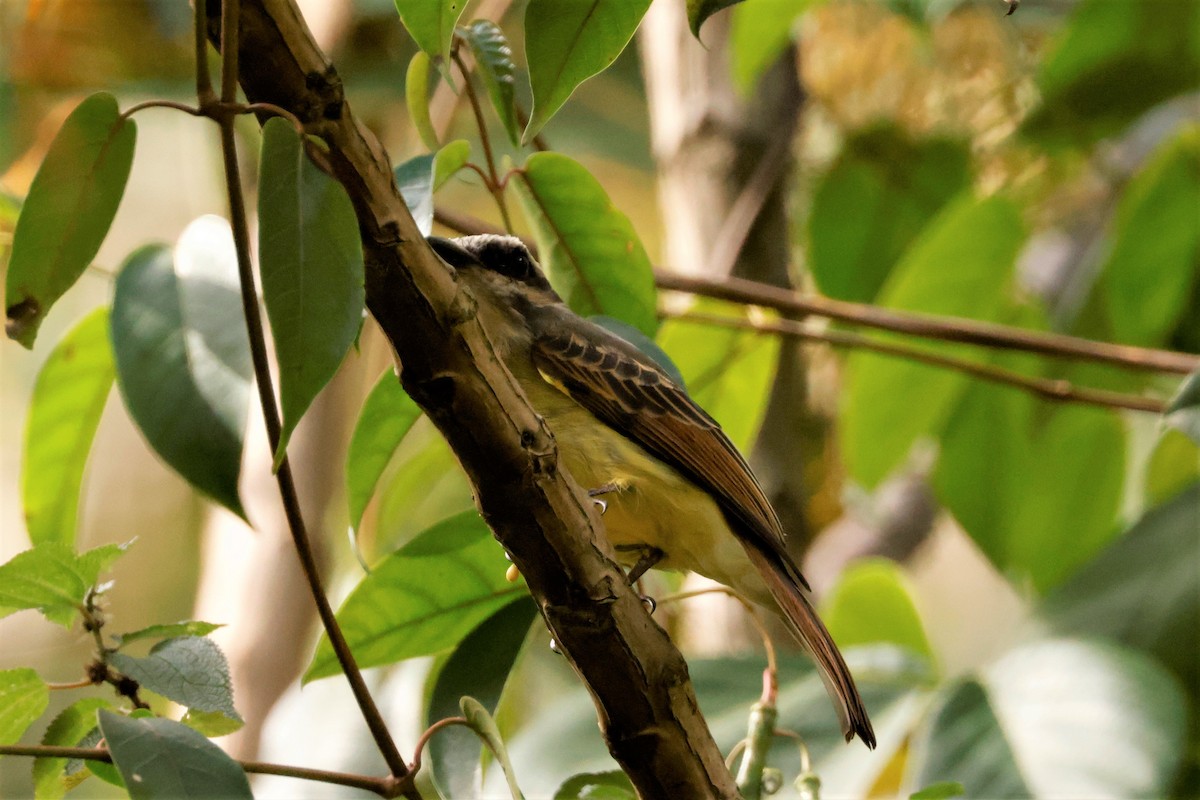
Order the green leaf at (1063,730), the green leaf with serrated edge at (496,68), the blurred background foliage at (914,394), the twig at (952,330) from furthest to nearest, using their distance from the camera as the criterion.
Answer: the twig at (952,330) < the blurred background foliage at (914,394) < the green leaf at (1063,730) < the green leaf with serrated edge at (496,68)

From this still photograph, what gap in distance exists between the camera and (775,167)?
3.09 metres

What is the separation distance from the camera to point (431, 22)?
3.89 ft

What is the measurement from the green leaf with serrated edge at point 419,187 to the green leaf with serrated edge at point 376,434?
0.80 feet

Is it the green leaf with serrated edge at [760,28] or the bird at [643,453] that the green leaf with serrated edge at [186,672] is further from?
the green leaf with serrated edge at [760,28]

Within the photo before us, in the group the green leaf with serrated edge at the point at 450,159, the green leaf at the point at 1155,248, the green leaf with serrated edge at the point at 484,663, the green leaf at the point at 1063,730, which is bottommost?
the green leaf with serrated edge at the point at 484,663

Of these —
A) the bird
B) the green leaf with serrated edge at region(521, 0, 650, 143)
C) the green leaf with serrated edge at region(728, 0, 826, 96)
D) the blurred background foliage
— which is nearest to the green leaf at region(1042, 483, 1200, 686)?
the blurred background foliage

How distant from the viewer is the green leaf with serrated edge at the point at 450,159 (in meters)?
1.41

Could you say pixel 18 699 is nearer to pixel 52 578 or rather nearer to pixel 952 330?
pixel 52 578

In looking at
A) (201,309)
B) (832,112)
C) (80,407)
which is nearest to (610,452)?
(201,309)

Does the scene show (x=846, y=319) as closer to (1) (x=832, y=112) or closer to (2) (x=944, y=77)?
(1) (x=832, y=112)

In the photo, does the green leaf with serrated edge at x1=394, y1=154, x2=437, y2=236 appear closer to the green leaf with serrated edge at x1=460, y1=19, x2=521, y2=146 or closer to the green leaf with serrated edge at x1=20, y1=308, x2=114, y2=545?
the green leaf with serrated edge at x1=460, y1=19, x2=521, y2=146

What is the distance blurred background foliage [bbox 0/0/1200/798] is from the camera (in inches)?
81.0

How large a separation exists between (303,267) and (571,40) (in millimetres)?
357

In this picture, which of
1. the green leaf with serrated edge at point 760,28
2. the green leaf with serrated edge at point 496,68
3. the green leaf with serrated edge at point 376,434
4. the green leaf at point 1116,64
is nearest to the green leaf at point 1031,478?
the green leaf at point 1116,64
